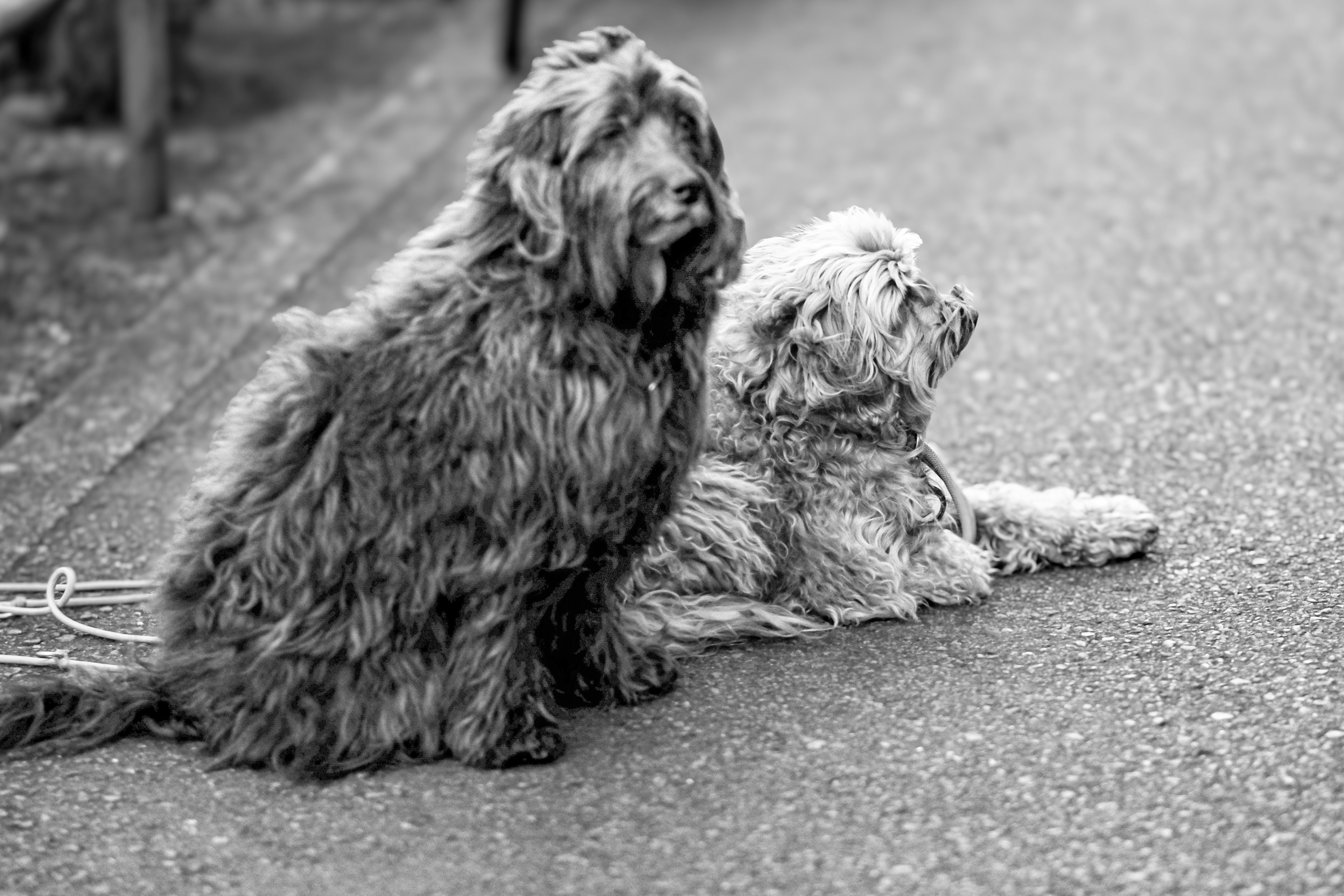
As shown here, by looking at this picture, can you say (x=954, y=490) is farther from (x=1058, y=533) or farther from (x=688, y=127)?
(x=688, y=127)

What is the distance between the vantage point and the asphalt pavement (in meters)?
3.27

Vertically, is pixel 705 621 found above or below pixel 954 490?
below

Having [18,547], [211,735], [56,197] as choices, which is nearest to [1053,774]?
[211,735]

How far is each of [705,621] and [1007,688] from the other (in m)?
0.74

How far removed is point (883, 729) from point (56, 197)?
565cm

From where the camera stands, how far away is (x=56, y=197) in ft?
25.9

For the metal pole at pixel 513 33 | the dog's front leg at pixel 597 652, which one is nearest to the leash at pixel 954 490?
the dog's front leg at pixel 597 652

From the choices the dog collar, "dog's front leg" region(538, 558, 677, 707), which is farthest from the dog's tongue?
the dog collar

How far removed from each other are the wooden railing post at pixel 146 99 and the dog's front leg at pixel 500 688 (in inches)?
180

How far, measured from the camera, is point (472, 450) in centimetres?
334

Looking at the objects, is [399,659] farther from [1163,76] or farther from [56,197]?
[1163,76]

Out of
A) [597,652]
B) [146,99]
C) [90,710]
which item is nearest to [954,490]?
[597,652]

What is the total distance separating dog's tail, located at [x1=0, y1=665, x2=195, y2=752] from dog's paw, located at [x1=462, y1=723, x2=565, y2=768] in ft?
2.16

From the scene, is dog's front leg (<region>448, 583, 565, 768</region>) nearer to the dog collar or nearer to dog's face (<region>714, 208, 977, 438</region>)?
dog's face (<region>714, 208, 977, 438</region>)
